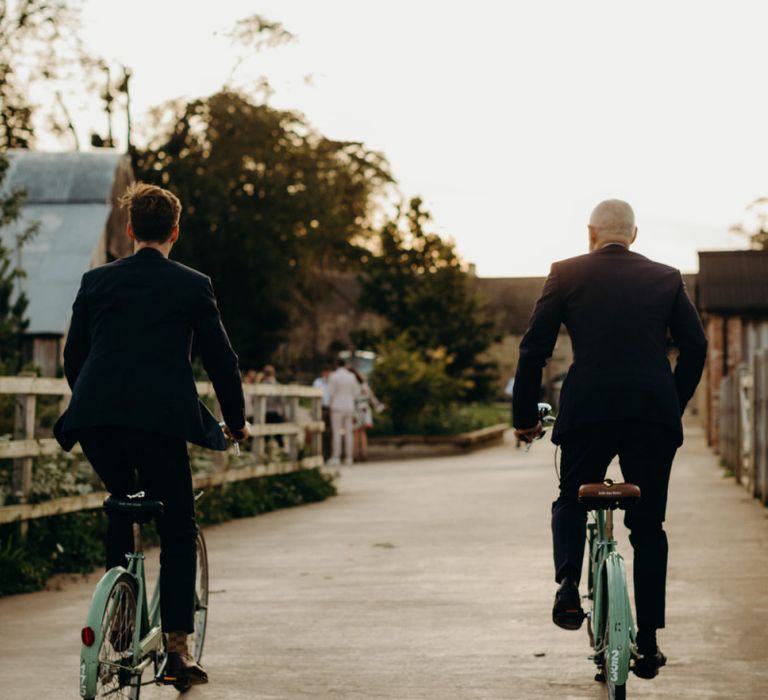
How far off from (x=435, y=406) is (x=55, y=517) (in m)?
21.7

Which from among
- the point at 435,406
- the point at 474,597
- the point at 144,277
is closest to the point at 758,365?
the point at 474,597

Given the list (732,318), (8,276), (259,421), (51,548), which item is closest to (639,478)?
(51,548)

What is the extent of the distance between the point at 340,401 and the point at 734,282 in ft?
35.7

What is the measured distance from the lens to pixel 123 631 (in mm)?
5043

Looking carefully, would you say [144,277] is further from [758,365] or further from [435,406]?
[435,406]

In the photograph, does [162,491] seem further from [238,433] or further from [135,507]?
[238,433]

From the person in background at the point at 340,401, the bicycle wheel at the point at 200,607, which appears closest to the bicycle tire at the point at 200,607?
the bicycle wheel at the point at 200,607

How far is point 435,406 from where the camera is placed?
1260 inches

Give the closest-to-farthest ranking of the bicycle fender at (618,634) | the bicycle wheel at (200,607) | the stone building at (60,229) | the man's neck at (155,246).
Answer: the bicycle fender at (618,634) → the man's neck at (155,246) → the bicycle wheel at (200,607) → the stone building at (60,229)

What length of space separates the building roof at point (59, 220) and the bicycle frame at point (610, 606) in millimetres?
22371

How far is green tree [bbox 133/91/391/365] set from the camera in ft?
152

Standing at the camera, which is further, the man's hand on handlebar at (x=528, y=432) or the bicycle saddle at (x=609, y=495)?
the man's hand on handlebar at (x=528, y=432)

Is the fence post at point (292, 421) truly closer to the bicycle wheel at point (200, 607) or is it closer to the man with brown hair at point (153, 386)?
the bicycle wheel at point (200, 607)

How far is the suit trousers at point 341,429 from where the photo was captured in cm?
2672
